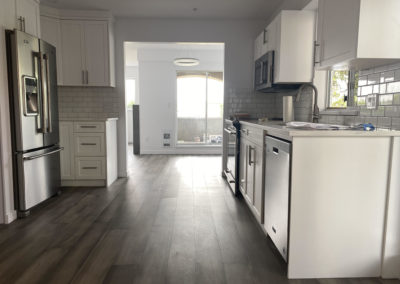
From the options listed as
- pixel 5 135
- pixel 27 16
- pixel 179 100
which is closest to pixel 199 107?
pixel 179 100

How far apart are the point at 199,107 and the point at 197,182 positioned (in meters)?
3.36

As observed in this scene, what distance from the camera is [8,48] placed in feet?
8.87

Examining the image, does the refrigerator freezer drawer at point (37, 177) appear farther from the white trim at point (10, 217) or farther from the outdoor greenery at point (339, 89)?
the outdoor greenery at point (339, 89)

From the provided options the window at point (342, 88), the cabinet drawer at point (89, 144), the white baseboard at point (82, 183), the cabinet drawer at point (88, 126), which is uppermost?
the window at point (342, 88)

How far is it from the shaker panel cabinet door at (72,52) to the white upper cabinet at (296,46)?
277 cm

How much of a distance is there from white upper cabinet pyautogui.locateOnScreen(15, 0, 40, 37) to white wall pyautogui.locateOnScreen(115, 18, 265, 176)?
1368 mm

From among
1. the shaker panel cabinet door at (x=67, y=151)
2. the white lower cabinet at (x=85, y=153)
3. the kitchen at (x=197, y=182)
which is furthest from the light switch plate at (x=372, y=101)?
the shaker panel cabinet door at (x=67, y=151)

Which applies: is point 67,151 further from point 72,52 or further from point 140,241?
point 140,241

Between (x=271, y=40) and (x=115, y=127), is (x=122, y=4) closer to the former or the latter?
(x=115, y=127)

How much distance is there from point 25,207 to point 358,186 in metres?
2.91

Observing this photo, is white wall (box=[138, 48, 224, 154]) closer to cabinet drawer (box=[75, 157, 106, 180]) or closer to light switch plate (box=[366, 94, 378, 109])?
cabinet drawer (box=[75, 157, 106, 180])

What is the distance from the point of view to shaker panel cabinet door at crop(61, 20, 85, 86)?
13.7 feet

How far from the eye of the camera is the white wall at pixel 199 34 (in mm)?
4473

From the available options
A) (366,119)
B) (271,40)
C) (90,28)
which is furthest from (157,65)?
(366,119)
